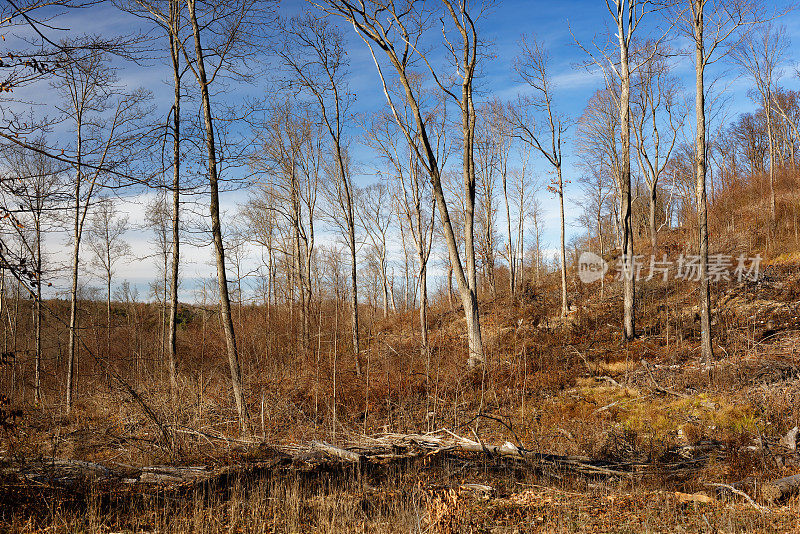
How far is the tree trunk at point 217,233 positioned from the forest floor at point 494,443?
729mm

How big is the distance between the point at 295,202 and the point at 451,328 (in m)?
9.17

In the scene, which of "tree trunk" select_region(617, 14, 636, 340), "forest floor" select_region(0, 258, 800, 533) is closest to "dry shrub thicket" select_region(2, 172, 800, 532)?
"forest floor" select_region(0, 258, 800, 533)

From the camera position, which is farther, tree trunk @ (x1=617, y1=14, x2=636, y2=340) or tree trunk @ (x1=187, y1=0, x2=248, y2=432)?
tree trunk @ (x1=617, y1=14, x2=636, y2=340)

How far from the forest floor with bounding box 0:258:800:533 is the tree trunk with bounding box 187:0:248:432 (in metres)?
0.73

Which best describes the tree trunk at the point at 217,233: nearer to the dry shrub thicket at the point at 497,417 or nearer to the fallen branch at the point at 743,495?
the dry shrub thicket at the point at 497,417

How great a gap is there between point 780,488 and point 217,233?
951 cm

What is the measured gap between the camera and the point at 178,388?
11.5m

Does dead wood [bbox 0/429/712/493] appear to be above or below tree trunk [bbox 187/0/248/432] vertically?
below

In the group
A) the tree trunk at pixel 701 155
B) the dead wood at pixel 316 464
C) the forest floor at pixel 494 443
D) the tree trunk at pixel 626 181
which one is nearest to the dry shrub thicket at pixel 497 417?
the forest floor at pixel 494 443

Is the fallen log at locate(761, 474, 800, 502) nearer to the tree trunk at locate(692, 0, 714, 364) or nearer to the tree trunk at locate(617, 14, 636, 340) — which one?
the tree trunk at locate(692, 0, 714, 364)

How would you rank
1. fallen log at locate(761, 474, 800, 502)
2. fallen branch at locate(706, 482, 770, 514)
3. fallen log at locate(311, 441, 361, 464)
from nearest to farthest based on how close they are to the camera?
fallen branch at locate(706, 482, 770, 514), fallen log at locate(761, 474, 800, 502), fallen log at locate(311, 441, 361, 464)

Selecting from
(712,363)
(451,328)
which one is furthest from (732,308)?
(451,328)

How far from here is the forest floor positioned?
15.4ft

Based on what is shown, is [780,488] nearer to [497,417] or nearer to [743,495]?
[743,495]
